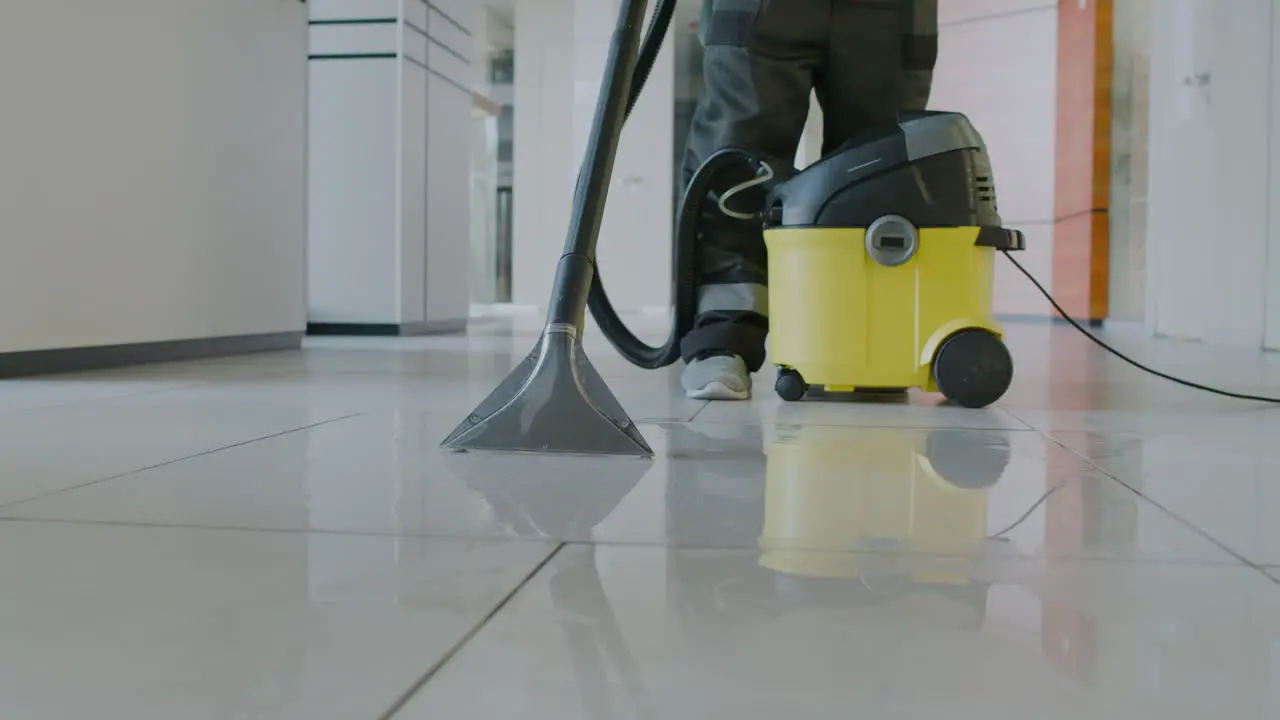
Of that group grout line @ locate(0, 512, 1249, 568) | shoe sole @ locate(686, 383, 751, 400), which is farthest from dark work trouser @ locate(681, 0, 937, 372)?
grout line @ locate(0, 512, 1249, 568)

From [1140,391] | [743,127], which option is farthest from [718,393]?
[1140,391]

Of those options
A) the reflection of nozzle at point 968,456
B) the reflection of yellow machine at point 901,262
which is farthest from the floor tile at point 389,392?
the reflection of nozzle at point 968,456

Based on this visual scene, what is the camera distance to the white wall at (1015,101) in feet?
21.0

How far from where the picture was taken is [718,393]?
166cm

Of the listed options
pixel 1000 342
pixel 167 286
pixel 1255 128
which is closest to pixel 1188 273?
pixel 1255 128

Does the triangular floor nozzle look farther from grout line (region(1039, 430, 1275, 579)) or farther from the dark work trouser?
the dark work trouser

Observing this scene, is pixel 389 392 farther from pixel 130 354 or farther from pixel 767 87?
pixel 130 354

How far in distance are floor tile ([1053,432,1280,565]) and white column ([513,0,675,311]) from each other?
21.6ft

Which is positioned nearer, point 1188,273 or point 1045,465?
point 1045,465

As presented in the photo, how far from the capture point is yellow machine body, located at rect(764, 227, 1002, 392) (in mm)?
1574

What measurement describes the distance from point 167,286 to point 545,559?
2.05 metres

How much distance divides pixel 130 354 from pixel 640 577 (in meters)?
2.03

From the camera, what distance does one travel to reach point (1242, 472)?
0.99 meters

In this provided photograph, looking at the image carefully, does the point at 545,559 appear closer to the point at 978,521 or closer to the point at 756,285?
the point at 978,521
